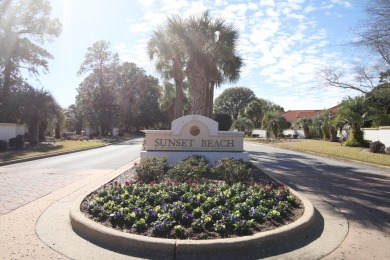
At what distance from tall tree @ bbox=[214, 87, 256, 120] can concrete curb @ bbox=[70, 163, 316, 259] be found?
86.5 meters

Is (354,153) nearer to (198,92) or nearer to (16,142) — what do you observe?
(198,92)

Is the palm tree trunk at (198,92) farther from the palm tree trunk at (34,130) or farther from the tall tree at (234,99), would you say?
the tall tree at (234,99)

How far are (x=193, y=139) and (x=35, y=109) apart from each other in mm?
20472

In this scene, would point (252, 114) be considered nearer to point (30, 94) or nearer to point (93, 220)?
point (30, 94)

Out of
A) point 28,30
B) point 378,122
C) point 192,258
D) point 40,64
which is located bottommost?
point 192,258

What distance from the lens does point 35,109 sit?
1113 inches

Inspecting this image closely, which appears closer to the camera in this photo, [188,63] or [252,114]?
[188,63]

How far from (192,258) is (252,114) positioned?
6808 centimetres

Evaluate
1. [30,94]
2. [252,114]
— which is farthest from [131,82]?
[30,94]

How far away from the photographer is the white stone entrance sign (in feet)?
41.1

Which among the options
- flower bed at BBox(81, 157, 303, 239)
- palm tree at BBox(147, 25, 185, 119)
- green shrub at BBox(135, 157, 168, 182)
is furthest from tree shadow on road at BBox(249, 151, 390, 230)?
palm tree at BBox(147, 25, 185, 119)

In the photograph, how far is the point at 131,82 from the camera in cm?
6353

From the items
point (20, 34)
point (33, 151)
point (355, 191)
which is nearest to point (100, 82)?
point (20, 34)

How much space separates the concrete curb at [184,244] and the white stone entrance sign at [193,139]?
7499 mm
